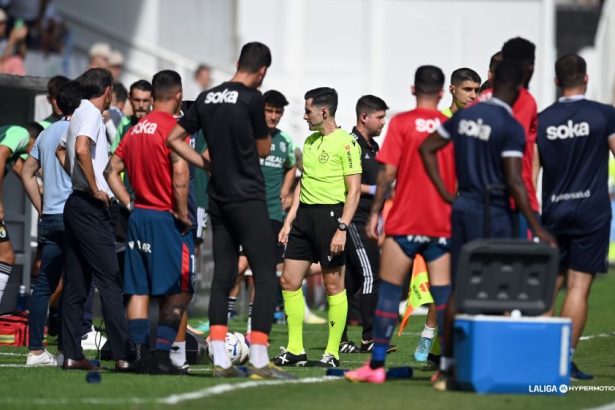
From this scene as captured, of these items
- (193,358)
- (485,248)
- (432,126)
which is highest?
(432,126)

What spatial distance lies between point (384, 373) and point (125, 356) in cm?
224

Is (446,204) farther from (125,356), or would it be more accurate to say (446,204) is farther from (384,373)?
(125,356)

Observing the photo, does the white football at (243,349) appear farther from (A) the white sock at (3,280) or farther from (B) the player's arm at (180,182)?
(A) the white sock at (3,280)

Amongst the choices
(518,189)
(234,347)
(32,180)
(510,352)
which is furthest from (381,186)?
(32,180)

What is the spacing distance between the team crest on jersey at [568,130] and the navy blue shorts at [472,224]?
1184 mm

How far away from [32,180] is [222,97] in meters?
3.15

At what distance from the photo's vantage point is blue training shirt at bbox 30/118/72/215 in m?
12.6

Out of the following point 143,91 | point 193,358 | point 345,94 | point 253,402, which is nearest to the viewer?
point 253,402

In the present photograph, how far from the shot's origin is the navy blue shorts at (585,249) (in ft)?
36.4

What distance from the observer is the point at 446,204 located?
10398 mm

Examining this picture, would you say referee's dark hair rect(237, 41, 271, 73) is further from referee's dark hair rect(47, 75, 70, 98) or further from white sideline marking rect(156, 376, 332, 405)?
referee's dark hair rect(47, 75, 70, 98)

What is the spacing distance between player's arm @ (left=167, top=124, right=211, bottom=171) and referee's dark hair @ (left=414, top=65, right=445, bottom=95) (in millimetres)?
1528

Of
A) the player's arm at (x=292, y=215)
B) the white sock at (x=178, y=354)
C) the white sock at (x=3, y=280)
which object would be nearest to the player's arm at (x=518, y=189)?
the white sock at (x=178, y=354)

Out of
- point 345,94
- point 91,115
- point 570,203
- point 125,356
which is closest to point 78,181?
point 91,115
